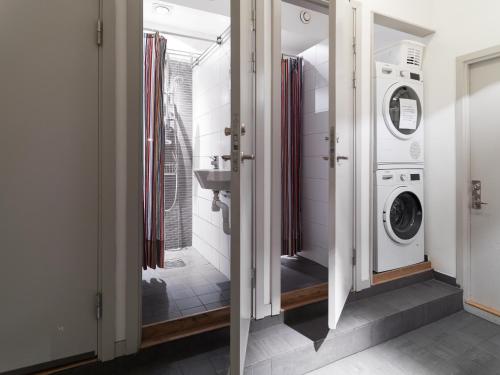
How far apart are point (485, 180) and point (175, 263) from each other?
291cm

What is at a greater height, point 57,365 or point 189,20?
point 189,20

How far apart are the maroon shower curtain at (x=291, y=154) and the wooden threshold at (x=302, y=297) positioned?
88cm

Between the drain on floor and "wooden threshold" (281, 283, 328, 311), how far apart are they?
1.39m

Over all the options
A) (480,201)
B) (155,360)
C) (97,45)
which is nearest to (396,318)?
(480,201)

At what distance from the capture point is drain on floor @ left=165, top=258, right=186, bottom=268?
3111 millimetres

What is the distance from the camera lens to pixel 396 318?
83.6 inches

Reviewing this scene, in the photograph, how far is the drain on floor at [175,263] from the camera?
311cm

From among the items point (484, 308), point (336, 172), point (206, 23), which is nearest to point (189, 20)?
point (206, 23)

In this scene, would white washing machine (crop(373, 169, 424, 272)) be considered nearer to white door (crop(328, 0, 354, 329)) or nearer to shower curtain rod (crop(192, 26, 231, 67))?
white door (crop(328, 0, 354, 329))

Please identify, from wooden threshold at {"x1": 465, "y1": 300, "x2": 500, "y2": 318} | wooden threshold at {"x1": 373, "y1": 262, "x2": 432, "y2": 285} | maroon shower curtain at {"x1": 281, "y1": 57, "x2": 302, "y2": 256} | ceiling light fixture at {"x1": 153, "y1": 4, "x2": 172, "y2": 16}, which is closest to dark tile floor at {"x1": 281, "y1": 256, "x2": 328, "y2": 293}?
maroon shower curtain at {"x1": 281, "y1": 57, "x2": 302, "y2": 256}

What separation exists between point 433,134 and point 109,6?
2706 millimetres

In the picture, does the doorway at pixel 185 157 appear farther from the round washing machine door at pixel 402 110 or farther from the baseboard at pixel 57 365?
the round washing machine door at pixel 402 110

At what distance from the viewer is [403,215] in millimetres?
2809

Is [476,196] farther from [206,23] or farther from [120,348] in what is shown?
[206,23]
